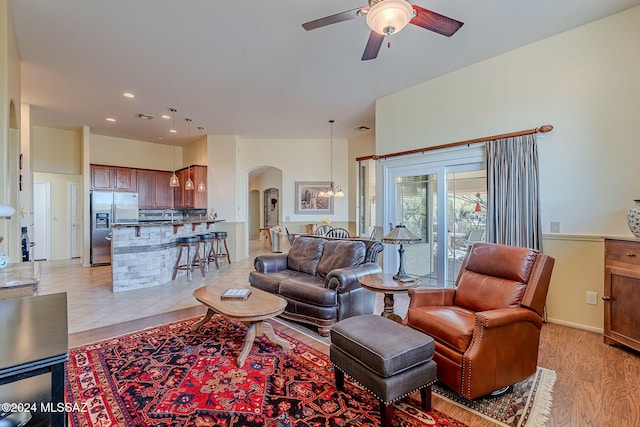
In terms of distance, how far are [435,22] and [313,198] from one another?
5.92 metres

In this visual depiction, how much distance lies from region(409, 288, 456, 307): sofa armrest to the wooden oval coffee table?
1.11 meters

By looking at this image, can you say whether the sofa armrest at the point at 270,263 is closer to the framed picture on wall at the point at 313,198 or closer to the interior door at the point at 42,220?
the framed picture on wall at the point at 313,198

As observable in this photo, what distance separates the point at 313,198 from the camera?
8.08 metres

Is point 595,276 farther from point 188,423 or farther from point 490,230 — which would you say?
point 188,423

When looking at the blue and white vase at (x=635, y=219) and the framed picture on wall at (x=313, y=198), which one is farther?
the framed picture on wall at (x=313, y=198)

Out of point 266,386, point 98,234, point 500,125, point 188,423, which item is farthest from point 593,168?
point 98,234

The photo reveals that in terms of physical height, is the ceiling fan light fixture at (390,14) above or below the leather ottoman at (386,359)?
above

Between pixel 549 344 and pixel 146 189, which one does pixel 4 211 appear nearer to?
pixel 549 344

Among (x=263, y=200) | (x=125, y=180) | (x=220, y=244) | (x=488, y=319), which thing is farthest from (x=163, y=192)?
(x=488, y=319)

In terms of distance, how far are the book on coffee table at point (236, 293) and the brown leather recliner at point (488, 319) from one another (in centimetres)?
147

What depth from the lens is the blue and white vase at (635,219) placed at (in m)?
2.67

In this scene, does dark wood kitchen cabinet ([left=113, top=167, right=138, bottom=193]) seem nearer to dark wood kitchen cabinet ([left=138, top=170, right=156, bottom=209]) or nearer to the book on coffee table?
dark wood kitchen cabinet ([left=138, top=170, right=156, bottom=209])

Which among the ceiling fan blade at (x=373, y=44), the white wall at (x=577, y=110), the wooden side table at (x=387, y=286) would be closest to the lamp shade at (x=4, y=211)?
the wooden side table at (x=387, y=286)

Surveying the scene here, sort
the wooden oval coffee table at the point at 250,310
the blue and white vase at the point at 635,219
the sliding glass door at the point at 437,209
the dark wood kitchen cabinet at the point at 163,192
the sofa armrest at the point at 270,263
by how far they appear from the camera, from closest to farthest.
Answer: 1. the wooden oval coffee table at the point at 250,310
2. the blue and white vase at the point at 635,219
3. the sofa armrest at the point at 270,263
4. the sliding glass door at the point at 437,209
5. the dark wood kitchen cabinet at the point at 163,192
